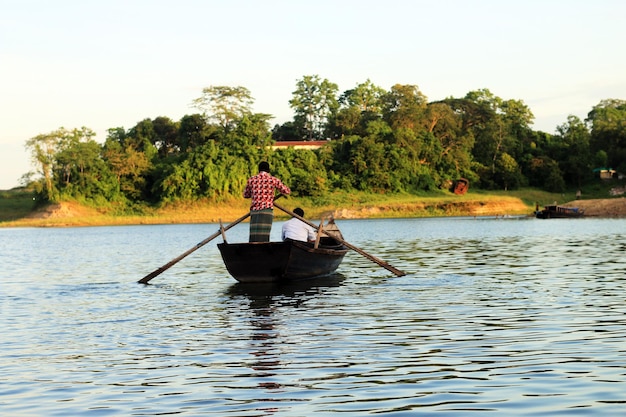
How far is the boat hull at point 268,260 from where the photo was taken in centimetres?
2011

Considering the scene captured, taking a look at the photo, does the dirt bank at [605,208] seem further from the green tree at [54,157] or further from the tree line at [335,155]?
the green tree at [54,157]

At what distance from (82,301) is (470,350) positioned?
36.4ft

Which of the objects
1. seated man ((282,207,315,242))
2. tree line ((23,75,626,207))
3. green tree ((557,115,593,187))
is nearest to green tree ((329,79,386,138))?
tree line ((23,75,626,207))

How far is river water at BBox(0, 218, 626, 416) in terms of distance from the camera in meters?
8.62

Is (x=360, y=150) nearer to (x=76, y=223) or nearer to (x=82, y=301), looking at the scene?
(x=76, y=223)

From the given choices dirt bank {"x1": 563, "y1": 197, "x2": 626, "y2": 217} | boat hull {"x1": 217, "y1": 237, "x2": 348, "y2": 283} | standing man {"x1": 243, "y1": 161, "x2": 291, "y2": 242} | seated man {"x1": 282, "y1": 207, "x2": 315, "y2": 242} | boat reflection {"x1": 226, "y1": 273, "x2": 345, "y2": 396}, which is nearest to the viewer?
boat reflection {"x1": 226, "y1": 273, "x2": 345, "y2": 396}

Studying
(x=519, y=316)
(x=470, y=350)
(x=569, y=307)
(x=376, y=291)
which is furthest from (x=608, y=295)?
(x=470, y=350)

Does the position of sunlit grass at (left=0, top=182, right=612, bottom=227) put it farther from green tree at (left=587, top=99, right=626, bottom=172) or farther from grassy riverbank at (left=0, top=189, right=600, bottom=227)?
green tree at (left=587, top=99, right=626, bottom=172)

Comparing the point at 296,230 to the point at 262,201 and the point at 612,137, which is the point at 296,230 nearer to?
the point at 262,201

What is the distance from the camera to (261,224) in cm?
2048

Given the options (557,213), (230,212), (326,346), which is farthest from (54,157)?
(326,346)

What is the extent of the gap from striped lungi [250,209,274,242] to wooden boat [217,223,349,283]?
0.59m

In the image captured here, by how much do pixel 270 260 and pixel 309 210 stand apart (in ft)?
229

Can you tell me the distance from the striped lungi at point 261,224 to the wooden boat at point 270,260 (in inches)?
23.2
